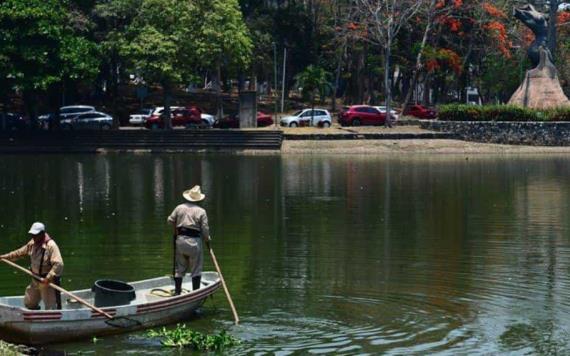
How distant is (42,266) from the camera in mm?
16719

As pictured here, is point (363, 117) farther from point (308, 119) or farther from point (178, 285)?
point (178, 285)

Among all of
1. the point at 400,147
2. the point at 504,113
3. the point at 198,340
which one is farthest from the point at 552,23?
the point at 198,340

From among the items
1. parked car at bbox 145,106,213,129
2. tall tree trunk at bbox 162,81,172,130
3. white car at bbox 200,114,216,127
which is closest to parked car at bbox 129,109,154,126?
parked car at bbox 145,106,213,129

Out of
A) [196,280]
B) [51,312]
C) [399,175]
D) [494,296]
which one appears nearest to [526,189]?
[399,175]

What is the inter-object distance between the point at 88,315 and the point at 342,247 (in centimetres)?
1065

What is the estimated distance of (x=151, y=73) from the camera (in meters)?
64.5

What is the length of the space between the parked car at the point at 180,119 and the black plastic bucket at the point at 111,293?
51793 millimetres

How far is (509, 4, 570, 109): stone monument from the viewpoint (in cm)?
6538

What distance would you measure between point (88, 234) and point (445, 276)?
9.98 metres

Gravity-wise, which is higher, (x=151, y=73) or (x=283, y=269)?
(x=151, y=73)

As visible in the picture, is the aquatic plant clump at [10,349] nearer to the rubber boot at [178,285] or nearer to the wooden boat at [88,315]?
the wooden boat at [88,315]

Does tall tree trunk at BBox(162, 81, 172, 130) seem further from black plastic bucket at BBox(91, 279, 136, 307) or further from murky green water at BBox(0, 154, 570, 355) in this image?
black plastic bucket at BBox(91, 279, 136, 307)

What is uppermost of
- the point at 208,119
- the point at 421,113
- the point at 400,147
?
the point at 421,113

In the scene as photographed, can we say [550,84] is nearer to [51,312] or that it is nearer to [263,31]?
[263,31]
